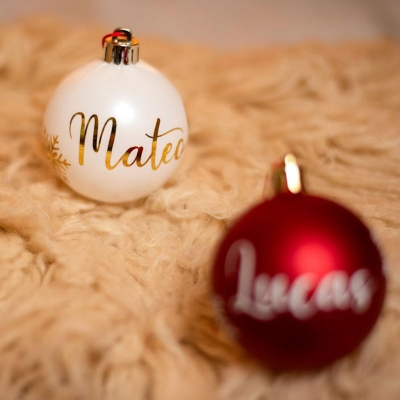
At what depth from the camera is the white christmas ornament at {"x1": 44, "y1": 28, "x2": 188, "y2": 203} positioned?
680 millimetres

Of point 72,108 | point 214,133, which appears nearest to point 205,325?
point 72,108

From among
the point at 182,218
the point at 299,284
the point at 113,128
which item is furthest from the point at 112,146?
the point at 299,284

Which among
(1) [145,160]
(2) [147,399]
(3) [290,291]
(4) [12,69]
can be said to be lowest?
(2) [147,399]

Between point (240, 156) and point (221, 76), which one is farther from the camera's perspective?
point (221, 76)

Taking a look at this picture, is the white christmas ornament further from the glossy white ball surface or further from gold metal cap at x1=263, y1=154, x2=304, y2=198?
gold metal cap at x1=263, y1=154, x2=304, y2=198

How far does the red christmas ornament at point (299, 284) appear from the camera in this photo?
19.3 inches

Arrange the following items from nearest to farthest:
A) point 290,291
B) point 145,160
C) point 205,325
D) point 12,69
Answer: point 290,291 < point 205,325 < point 145,160 < point 12,69

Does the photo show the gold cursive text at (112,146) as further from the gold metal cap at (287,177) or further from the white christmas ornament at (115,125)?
the gold metal cap at (287,177)

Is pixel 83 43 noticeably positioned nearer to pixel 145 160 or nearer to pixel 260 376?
pixel 145 160

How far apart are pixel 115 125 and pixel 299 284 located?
31 cm

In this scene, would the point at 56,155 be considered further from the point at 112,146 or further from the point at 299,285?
the point at 299,285

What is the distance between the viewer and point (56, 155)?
714 mm

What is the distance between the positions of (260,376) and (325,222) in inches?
6.2

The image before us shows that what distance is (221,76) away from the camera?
3.53 ft
